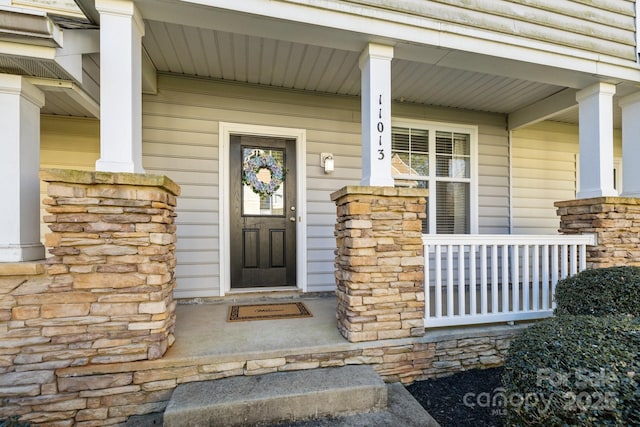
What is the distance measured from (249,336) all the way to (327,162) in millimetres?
2123

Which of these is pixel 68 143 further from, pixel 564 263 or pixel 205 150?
pixel 564 263

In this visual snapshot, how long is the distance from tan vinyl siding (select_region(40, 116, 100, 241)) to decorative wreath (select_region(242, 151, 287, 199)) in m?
1.59

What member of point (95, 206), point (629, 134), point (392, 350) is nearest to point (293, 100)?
point (95, 206)

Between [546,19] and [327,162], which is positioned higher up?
[546,19]

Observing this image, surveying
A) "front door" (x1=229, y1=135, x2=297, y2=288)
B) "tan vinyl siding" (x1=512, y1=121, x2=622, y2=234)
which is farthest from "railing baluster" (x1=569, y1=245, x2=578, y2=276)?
"front door" (x1=229, y1=135, x2=297, y2=288)

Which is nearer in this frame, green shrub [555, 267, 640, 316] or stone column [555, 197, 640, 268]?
green shrub [555, 267, 640, 316]

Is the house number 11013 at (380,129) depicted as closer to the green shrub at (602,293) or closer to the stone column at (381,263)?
the stone column at (381,263)

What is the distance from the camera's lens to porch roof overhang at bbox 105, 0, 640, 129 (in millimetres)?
2199

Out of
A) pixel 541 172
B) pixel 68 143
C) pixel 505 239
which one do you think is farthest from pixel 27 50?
pixel 541 172

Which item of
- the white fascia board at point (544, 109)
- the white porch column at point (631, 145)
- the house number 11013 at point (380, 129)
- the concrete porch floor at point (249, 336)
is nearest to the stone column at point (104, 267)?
the concrete porch floor at point (249, 336)

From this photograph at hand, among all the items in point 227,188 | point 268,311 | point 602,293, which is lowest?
point 268,311

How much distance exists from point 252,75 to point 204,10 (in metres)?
1.23

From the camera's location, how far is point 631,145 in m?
3.22

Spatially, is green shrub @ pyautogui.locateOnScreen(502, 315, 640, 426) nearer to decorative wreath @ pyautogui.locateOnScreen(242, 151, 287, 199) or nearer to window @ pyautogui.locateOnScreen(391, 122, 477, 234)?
window @ pyautogui.locateOnScreen(391, 122, 477, 234)
